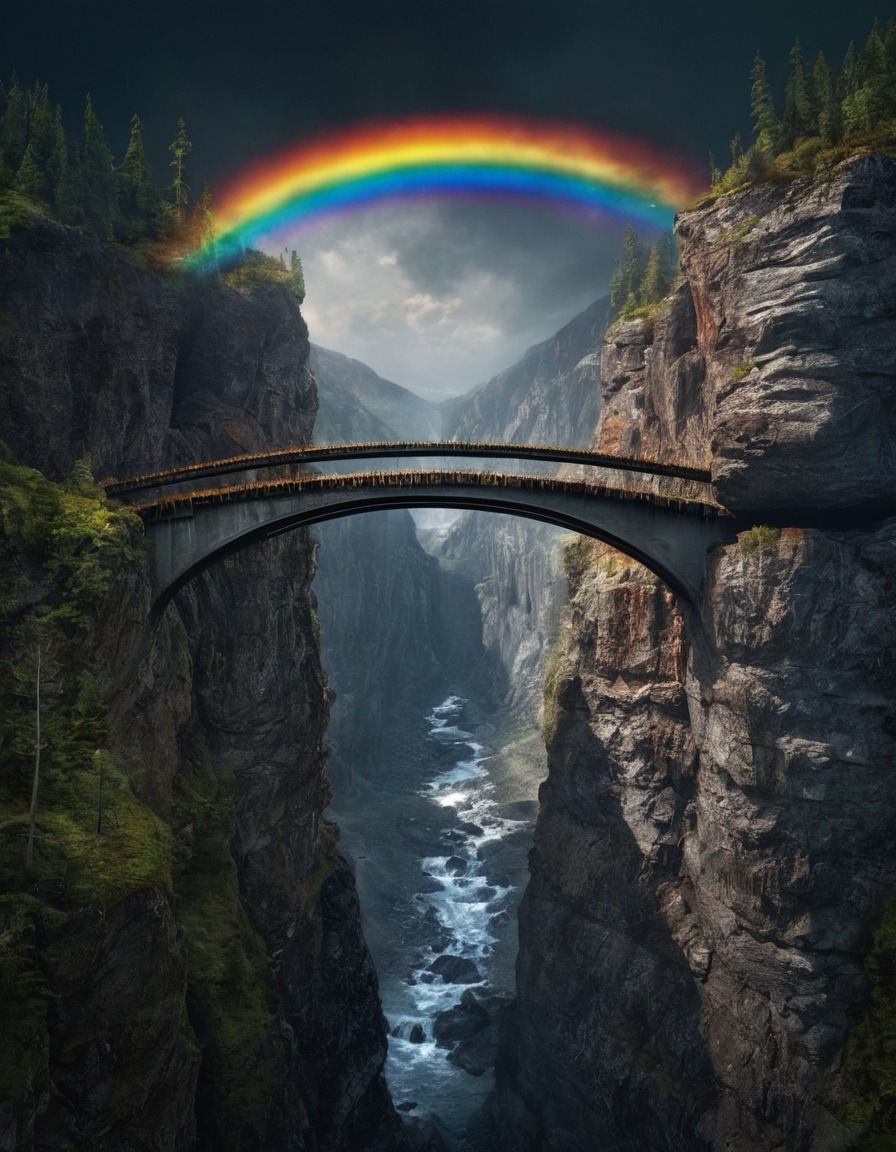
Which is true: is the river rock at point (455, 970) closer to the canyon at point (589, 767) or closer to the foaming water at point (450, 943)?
the foaming water at point (450, 943)

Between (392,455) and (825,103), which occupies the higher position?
(825,103)

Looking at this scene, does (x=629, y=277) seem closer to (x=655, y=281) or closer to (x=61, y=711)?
(x=655, y=281)

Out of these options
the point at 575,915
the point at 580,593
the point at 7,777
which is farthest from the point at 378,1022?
the point at 7,777

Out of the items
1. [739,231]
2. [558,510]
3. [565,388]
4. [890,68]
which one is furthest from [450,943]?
[565,388]

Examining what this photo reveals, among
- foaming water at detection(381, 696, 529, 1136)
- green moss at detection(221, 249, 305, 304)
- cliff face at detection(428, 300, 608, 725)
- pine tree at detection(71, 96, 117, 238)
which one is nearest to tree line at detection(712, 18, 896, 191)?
green moss at detection(221, 249, 305, 304)

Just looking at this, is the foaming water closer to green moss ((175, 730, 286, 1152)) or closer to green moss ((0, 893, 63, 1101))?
green moss ((175, 730, 286, 1152))
